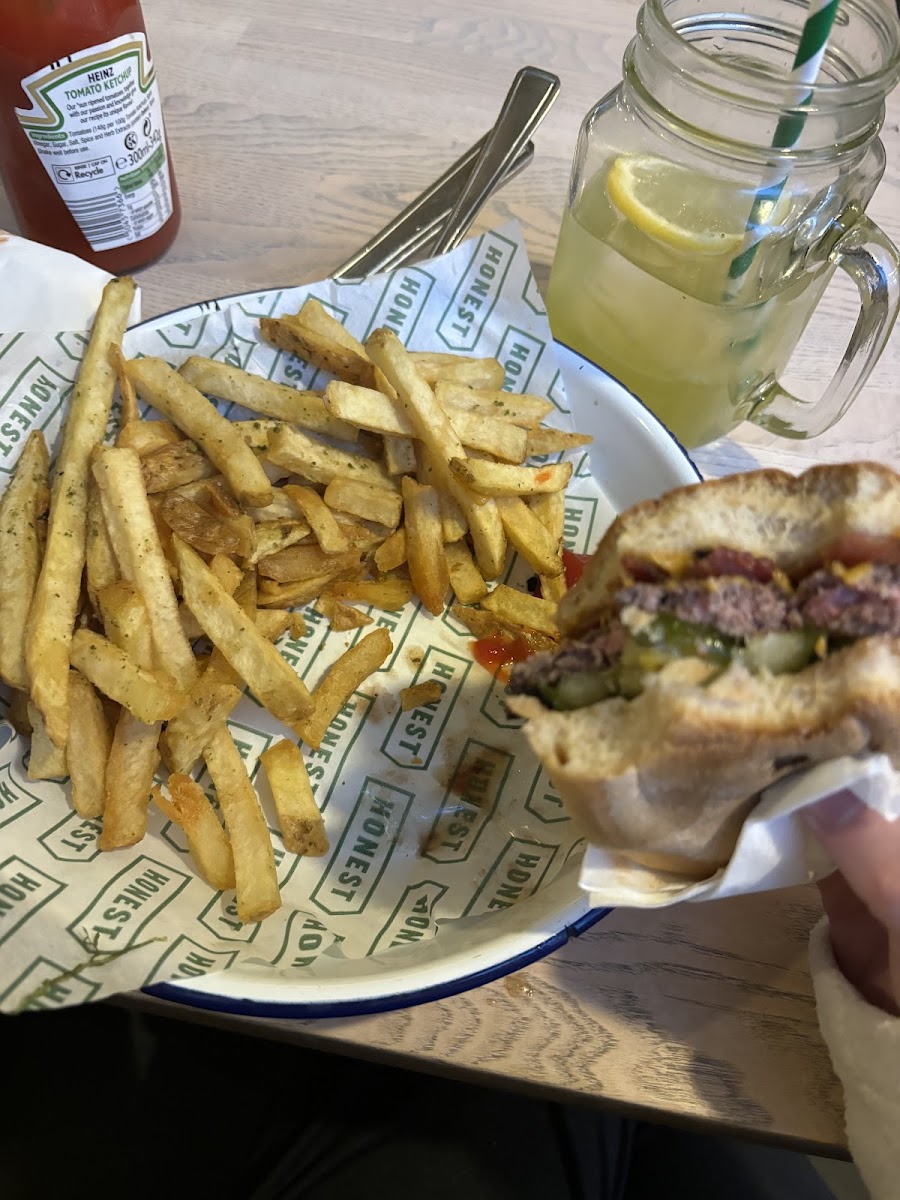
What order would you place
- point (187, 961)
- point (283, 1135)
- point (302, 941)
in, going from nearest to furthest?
point (187, 961), point (302, 941), point (283, 1135)

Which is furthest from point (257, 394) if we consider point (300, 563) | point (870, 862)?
point (870, 862)

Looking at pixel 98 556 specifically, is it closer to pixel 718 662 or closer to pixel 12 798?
pixel 12 798

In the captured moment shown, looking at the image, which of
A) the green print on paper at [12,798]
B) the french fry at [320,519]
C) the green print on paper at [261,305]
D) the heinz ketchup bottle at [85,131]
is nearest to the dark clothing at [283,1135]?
the green print on paper at [12,798]

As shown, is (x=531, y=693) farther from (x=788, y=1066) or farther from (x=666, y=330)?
(x=666, y=330)

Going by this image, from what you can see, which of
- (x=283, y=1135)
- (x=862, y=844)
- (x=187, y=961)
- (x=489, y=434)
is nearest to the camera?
(x=862, y=844)

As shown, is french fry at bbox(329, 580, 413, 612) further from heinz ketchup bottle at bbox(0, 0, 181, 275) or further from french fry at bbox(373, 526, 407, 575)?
heinz ketchup bottle at bbox(0, 0, 181, 275)

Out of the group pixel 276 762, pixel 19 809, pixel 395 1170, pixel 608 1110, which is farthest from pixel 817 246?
pixel 395 1170

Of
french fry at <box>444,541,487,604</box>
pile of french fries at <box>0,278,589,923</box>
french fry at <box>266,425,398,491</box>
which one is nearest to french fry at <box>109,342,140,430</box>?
pile of french fries at <box>0,278,589,923</box>
